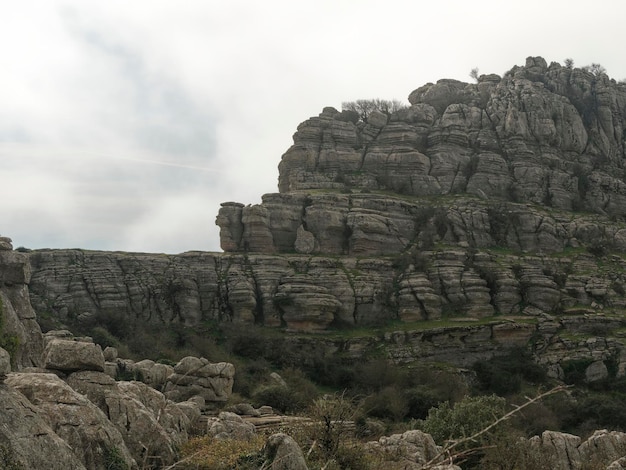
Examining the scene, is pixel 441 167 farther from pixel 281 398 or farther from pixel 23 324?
pixel 23 324

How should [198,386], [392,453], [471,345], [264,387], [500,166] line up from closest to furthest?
[392,453]
[198,386]
[264,387]
[471,345]
[500,166]

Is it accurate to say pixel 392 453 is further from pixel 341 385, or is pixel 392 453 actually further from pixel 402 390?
pixel 341 385

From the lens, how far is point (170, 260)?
233ft

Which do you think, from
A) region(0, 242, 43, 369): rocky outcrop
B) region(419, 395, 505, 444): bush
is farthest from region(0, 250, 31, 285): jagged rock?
region(419, 395, 505, 444): bush

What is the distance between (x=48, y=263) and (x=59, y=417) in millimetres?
56562

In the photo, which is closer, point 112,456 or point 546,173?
point 112,456

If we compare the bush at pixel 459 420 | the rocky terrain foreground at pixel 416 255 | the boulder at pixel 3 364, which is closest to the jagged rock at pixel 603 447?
the bush at pixel 459 420

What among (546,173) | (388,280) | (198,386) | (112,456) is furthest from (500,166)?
(112,456)

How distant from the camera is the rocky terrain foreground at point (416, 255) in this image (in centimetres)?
6425

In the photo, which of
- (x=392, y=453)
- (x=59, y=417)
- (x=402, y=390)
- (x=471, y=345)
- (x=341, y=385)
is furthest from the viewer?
(x=471, y=345)

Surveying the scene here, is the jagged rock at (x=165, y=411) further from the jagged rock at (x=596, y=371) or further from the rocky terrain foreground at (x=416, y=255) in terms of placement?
the jagged rock at (x=596, y=371)

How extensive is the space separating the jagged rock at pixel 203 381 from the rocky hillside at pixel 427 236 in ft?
90.1

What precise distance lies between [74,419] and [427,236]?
63896 millimetres

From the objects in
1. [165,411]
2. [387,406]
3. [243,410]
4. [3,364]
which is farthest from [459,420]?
[3,364]
